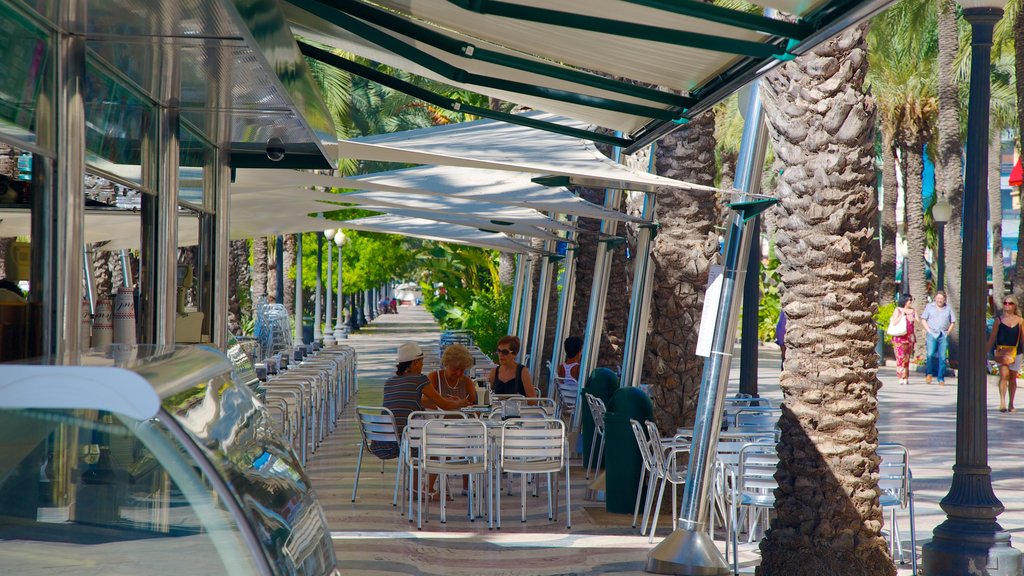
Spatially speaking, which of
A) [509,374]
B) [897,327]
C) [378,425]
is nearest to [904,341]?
[897,327]

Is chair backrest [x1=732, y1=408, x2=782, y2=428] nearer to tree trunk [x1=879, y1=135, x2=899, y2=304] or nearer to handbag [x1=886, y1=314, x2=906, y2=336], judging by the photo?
handbag [x1=886, y1=314, x2=906, y2=336]

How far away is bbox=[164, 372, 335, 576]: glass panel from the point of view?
2180 mm

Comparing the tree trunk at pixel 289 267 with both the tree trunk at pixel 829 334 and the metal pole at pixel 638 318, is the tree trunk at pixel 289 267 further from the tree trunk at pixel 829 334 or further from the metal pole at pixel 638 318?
the tree trunk at pixel 829 334

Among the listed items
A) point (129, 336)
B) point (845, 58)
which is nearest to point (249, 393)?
point (129, 336)

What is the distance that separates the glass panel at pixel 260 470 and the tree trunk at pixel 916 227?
25.9 metres

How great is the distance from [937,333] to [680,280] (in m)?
13.9

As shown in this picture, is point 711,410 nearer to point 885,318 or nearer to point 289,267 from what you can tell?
point 885,318

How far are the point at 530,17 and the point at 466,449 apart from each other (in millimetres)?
4450

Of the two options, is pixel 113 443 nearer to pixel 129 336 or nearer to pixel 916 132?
pixel 129 336

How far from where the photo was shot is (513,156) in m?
6.97

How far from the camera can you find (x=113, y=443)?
7.44ft

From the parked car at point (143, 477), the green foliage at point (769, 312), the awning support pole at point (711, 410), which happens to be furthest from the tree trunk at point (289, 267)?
the parked car at point (143, 477)

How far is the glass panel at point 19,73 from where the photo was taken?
11.1ft

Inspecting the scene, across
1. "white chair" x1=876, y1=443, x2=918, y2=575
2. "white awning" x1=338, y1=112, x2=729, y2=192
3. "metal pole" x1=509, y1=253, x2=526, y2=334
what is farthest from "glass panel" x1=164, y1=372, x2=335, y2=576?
"metal pole" x1=509, y1=253, x2=526, y2=334
